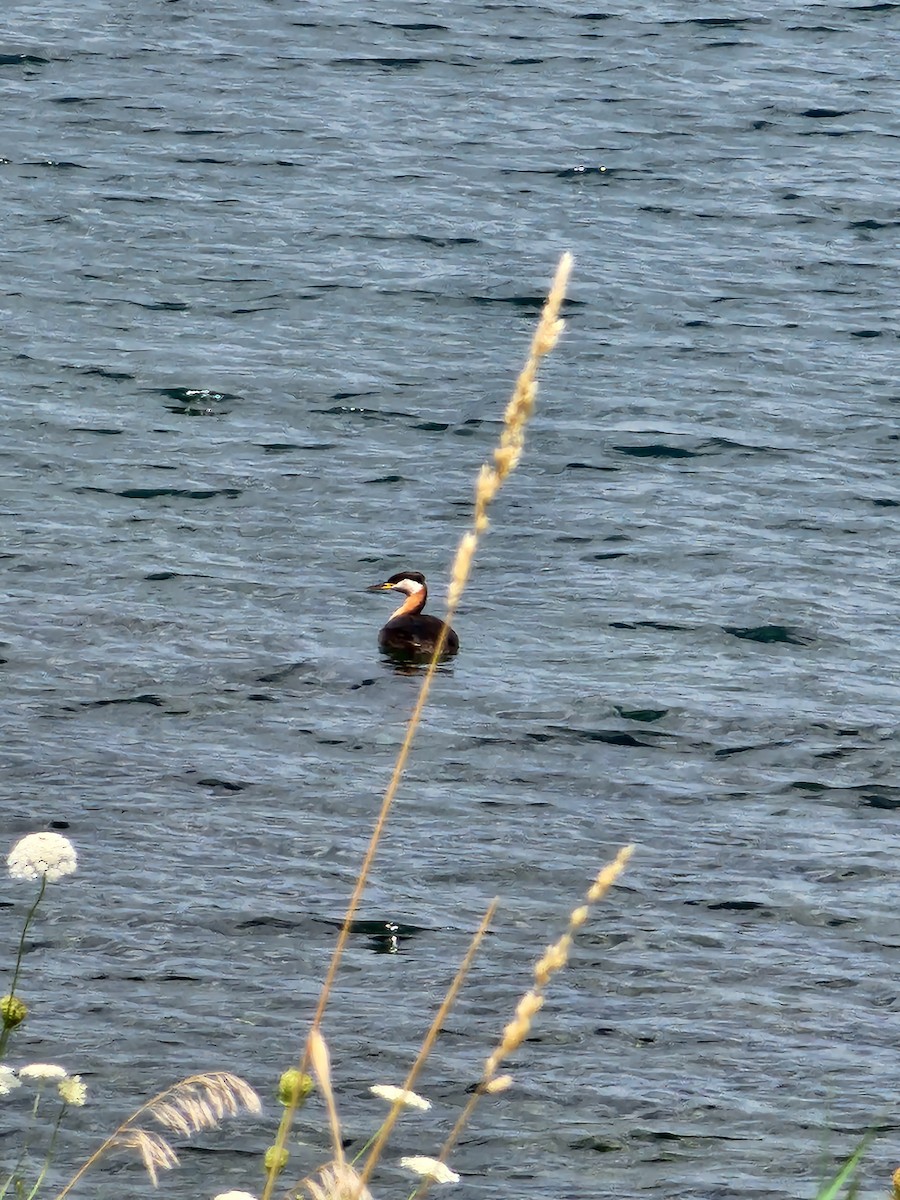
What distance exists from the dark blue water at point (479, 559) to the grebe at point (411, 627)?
202 mm

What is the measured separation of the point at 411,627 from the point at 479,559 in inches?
75.0

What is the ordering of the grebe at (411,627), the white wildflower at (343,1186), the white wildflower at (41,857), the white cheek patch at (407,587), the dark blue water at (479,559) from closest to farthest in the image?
the white wildflower at (343,1186) → the white wildflower at (41,857) → the dark blue water at (479,559) → the grebe at (411,627) → the white cheek patch at (407,587)

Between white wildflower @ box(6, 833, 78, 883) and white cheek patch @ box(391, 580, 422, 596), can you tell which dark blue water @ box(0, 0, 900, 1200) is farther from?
white wildflower @ box(6, 833, 78, 883)

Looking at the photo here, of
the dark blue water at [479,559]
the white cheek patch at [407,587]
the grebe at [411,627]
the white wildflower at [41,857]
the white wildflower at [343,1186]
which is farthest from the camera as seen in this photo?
the white cheek patch at [407,587]

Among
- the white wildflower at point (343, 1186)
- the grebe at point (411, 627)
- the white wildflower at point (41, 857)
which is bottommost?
the grebe at point (411, 627)

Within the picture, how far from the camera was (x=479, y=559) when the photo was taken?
15602 millimetres

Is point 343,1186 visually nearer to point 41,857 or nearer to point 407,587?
point 41,857

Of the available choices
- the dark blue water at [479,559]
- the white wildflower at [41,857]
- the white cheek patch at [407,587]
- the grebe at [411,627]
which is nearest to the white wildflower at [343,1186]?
the white wildflower at [41,857]

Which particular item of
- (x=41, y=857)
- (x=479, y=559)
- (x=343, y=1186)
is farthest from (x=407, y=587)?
(x=343, y=1186)

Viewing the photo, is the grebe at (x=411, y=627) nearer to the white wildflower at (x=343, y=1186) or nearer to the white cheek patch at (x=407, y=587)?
the white cheek patch at (x=407, y=587)

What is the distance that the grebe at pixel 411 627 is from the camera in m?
13.7

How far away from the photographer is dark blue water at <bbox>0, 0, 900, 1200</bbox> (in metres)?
8.97

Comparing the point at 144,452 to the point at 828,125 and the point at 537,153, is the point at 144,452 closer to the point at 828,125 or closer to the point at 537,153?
the point at 537,153

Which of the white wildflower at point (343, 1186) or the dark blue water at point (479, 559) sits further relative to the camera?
the dark blue water at point (479, 559)
